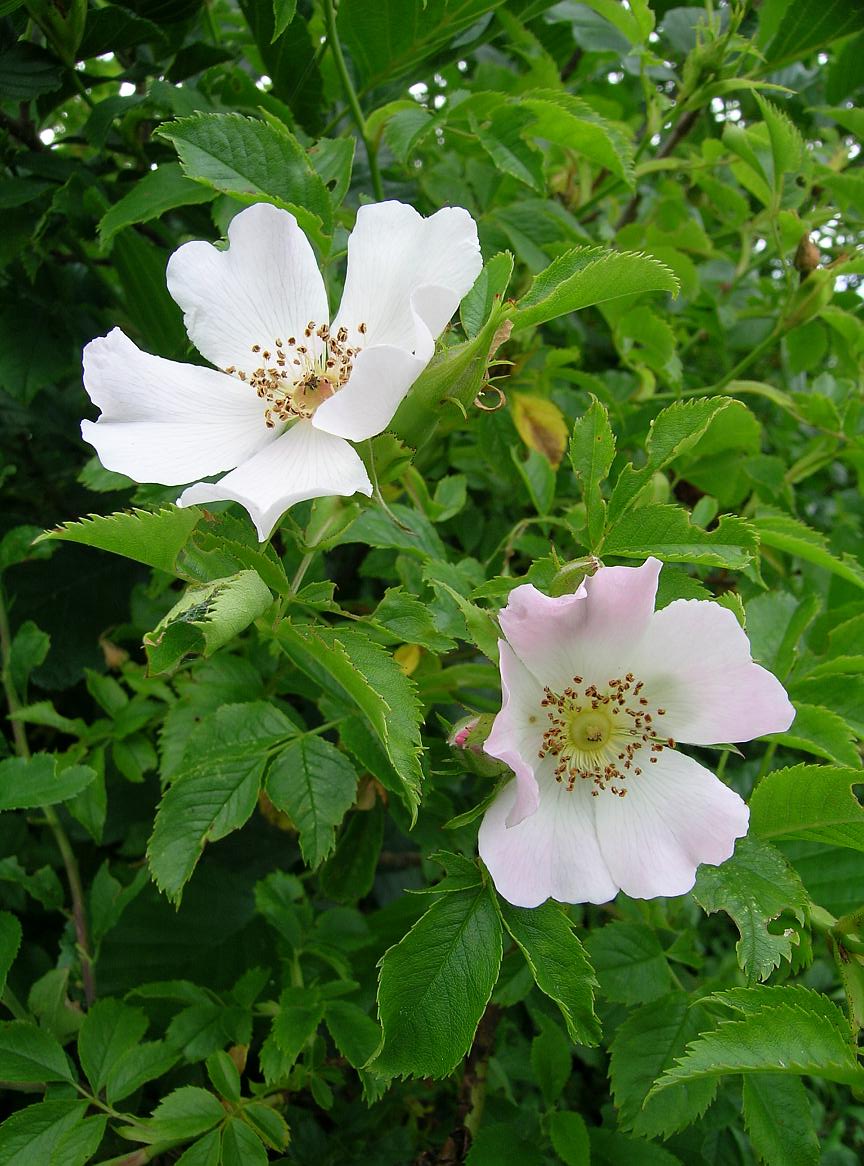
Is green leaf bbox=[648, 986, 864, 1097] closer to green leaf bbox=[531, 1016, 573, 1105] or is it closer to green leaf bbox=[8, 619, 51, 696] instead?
green leaf bbox=[531, 1016, 573, 1105]

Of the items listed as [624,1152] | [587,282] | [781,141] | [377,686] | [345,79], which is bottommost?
[624,1152]

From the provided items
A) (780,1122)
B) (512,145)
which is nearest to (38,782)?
(780,1122)

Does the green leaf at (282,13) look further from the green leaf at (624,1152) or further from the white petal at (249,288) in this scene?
the green leaf at (624,1152)

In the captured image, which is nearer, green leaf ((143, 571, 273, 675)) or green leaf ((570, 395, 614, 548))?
green leaf ((143, 571, 273, 675))

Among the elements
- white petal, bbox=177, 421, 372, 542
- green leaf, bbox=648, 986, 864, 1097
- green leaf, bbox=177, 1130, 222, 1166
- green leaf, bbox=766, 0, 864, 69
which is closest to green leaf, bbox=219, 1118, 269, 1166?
green leaf, bbox=177, 1130, 222, 1166

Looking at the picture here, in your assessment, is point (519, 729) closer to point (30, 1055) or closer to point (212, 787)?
point (212, 787)

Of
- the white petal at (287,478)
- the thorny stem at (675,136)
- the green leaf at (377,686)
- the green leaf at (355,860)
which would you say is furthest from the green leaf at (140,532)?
the thorny stem at (675,136)
